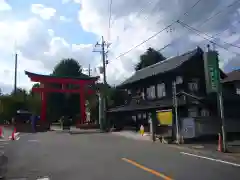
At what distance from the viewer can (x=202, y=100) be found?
2328 centimetres

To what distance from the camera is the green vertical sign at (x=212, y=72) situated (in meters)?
16.2

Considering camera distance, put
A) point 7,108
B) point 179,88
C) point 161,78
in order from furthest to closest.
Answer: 1. point 7,108
2. point 161,78
3. point 179,88

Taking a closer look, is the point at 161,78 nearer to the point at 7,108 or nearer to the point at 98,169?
the point at 98,169

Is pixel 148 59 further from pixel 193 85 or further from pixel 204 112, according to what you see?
pixel 204 112

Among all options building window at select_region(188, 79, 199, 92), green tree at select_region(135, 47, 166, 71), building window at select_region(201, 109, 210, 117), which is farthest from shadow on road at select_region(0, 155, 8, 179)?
green tree at select_region(135, 47, 166, 71)

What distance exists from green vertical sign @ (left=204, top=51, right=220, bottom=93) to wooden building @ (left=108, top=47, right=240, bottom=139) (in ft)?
20.1

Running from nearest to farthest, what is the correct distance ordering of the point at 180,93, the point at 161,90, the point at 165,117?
the point at 180,93
the point at 165,117
the point at 161,90

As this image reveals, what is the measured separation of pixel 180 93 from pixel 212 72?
27.9 feet

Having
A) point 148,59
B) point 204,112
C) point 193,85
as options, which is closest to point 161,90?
point 193,85

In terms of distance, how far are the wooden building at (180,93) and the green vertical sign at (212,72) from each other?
20.1 feet

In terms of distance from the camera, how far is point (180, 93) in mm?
24922

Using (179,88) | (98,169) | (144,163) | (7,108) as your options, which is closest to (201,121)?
(179,88)

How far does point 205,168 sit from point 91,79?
136 feet

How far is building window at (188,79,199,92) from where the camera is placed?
3178 cm
